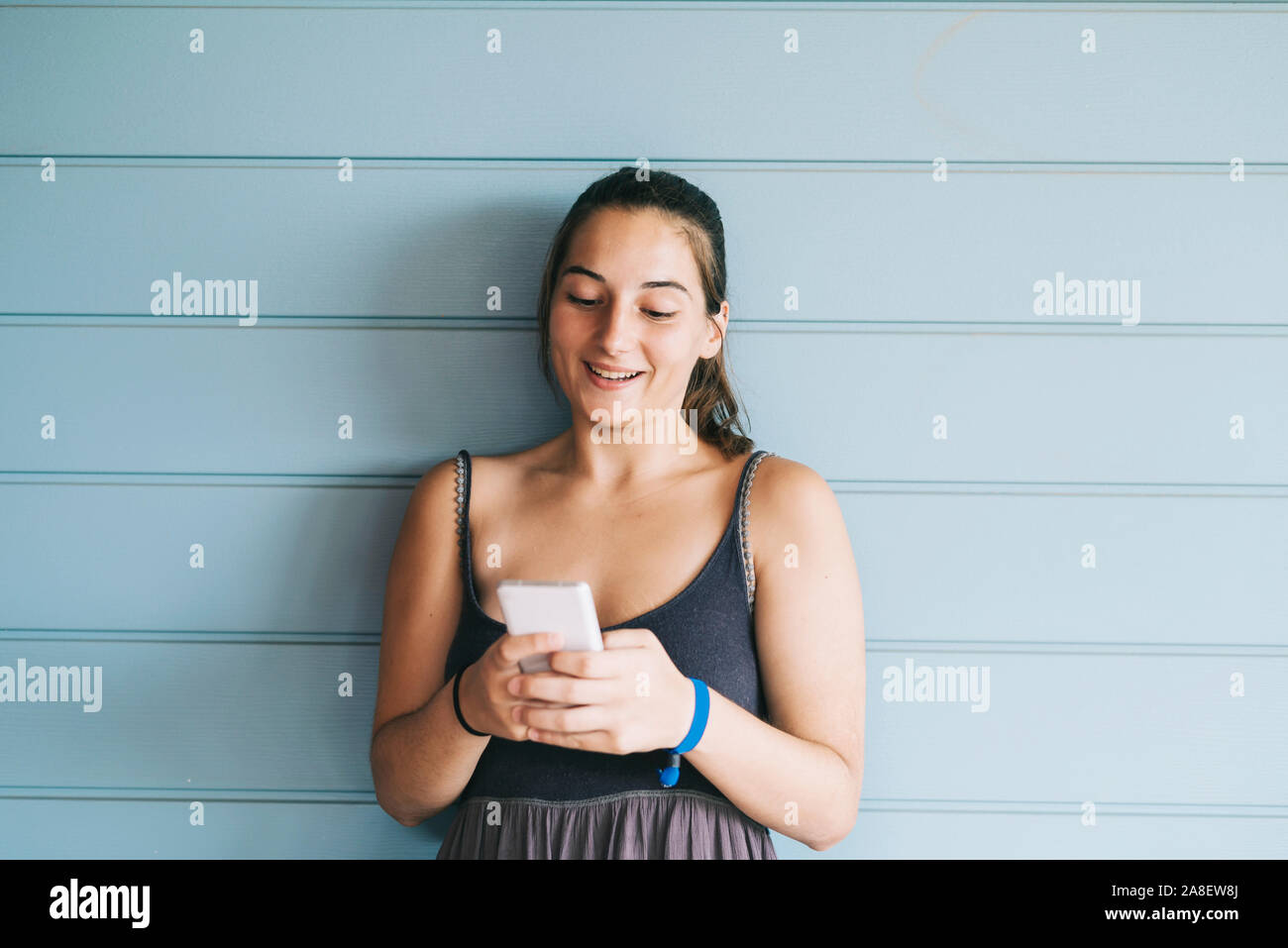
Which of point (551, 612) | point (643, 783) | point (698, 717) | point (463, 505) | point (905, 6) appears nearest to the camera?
point (551, 612)

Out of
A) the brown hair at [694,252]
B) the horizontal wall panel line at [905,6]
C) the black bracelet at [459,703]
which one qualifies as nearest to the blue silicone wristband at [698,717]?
the black bracelet at [459,703]

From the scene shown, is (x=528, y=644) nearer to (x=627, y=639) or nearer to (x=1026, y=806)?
(x=627, y=639)

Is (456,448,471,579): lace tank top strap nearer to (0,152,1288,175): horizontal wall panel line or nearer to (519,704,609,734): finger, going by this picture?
(519,704,609,734): finger

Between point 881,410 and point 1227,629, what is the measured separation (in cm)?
60

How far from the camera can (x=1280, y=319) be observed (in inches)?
51.2

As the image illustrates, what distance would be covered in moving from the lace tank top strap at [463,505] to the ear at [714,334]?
36 centimetres

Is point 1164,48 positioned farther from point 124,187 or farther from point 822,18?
point 124,187

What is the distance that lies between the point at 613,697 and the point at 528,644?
10 centimetres

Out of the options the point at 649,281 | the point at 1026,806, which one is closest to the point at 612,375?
the point at 649,281

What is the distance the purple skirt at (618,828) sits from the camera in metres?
1.08

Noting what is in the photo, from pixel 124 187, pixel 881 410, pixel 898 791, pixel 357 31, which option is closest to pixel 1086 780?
pixel 898 791

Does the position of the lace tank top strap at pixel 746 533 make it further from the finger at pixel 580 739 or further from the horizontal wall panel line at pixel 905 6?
the horizontal wall panel line at pixel 905 6

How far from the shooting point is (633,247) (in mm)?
1122

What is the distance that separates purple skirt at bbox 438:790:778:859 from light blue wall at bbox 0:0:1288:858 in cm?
25
